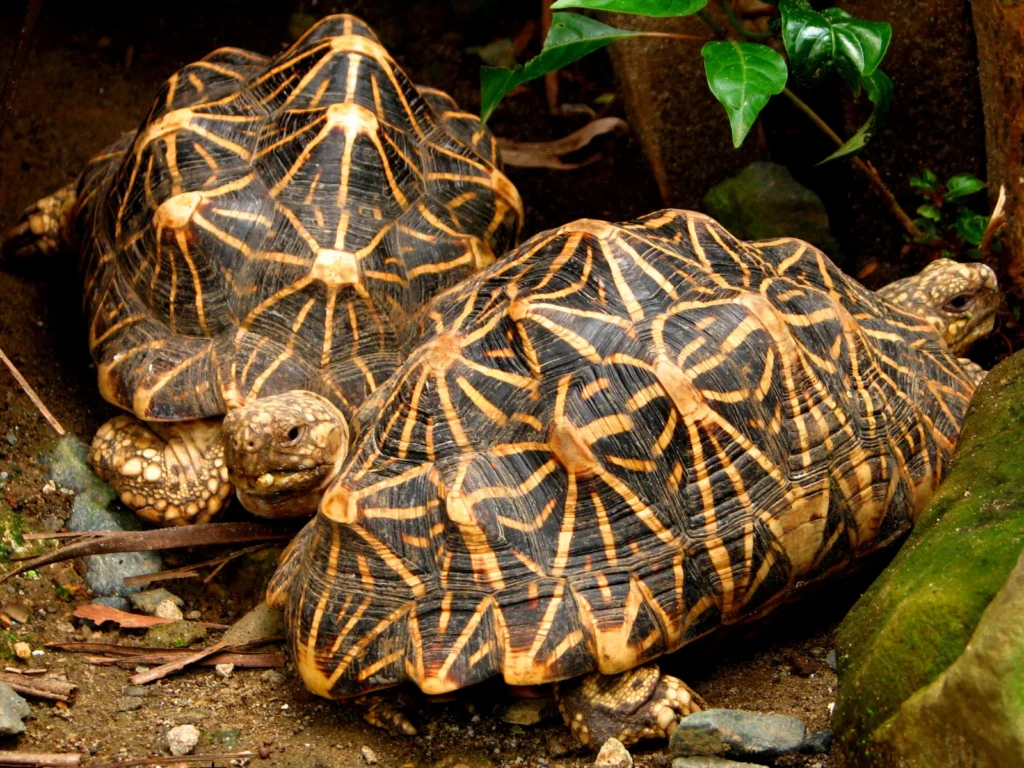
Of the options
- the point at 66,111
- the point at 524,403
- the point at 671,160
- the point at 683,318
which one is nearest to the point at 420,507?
the point at 524,403

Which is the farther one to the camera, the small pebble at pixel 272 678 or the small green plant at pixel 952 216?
the small green plant at pixel 952 216

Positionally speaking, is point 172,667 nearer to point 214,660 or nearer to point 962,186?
point 214,660

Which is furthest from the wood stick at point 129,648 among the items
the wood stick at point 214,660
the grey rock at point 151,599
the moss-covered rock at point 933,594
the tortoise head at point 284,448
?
the moss-covered rock at point 933,594

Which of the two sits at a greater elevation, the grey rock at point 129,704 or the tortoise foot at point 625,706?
the tortoise foot at point 625,706

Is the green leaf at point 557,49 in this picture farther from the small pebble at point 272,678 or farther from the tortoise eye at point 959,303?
the small pebble at point 272,678

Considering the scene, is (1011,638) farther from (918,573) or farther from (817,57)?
(817,57)

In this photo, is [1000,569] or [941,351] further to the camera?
[941,351]
